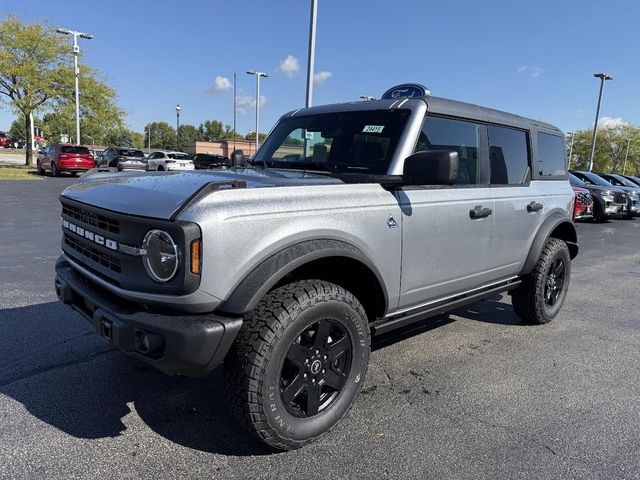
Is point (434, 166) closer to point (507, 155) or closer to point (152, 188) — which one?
point (152, 188)

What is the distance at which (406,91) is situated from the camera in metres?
3.92

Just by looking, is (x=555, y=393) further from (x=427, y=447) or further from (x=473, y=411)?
(x=427, y=447)

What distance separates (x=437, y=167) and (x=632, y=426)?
201 cm

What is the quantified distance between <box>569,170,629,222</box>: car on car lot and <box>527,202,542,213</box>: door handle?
1291 cm

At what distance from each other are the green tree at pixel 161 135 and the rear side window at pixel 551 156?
104 m

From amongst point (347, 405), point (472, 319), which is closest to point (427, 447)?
point (347, 405)

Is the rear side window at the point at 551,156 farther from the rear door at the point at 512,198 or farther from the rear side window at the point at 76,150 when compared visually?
the rear side window at the point at 76,150

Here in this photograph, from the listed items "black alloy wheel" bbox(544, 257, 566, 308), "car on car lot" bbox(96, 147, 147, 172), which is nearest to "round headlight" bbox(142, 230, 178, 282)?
"black alloy wheel" bbox(544, 257, 566, 308)

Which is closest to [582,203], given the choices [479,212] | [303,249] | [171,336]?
[479,212]

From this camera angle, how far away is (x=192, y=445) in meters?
2.68

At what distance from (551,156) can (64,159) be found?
2482 cm

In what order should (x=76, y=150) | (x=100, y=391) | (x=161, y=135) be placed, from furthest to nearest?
(x=161, y=135)
(x=76, y=150)
(x=100, y=391)

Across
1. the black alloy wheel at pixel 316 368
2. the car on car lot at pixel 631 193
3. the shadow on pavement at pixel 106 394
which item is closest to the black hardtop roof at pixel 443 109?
the black alloy wheel at pixel 316 368

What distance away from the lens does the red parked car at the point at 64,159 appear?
24469 mm
